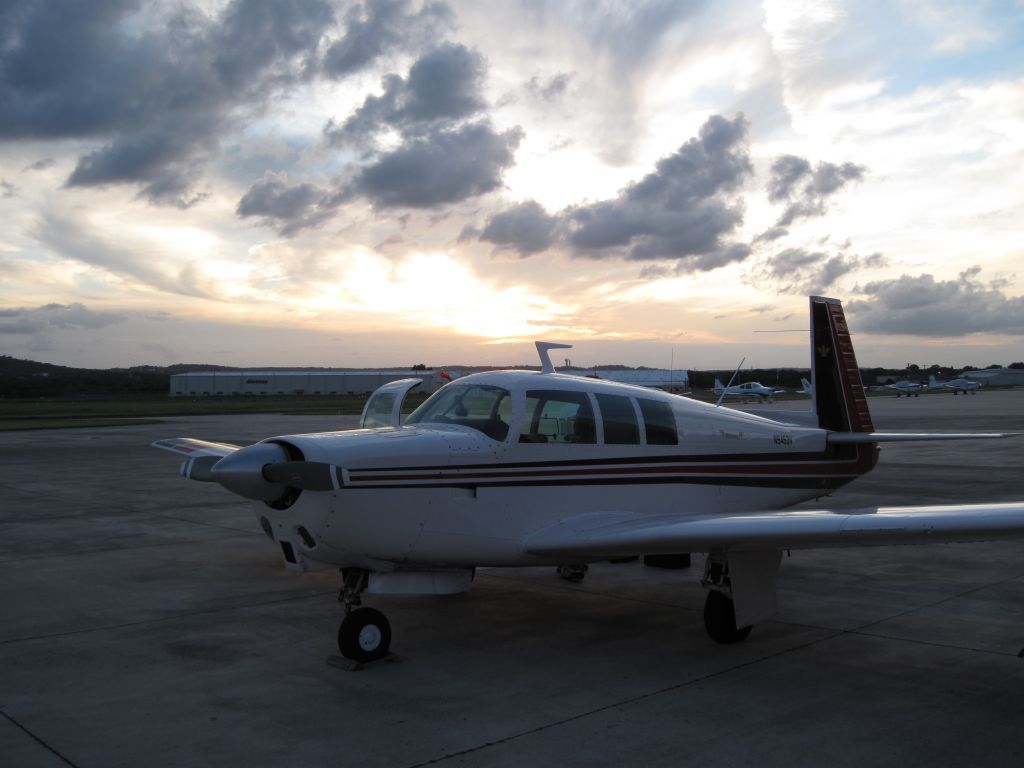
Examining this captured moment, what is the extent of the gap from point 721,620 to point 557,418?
215 cm

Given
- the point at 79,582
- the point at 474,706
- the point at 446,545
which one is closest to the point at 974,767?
the point at 474,706

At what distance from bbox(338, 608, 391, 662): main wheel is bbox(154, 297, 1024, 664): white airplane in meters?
0.01

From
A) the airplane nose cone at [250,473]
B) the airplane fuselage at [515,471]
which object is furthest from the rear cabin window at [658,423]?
the airplane nose cone at [250,473]

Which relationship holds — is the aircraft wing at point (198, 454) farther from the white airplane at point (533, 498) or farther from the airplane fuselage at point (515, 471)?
the airplane fuselage at point (515, 471)

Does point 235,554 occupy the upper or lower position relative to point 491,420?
lower

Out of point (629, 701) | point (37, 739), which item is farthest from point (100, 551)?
point (629, 701)

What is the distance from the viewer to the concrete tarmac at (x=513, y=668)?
474 centimetres

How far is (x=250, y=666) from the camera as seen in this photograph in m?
6.22

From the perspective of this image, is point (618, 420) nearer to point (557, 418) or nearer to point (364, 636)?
point (557, 418)

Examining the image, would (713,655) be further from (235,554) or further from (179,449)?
(179,449)

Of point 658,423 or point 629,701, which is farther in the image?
point 658,423

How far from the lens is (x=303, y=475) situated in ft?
19.1

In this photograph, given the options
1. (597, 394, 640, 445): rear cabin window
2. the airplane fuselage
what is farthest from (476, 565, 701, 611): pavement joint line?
(597, 394, 640, 445): rear cabin window

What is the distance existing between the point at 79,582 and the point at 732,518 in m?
7.05
